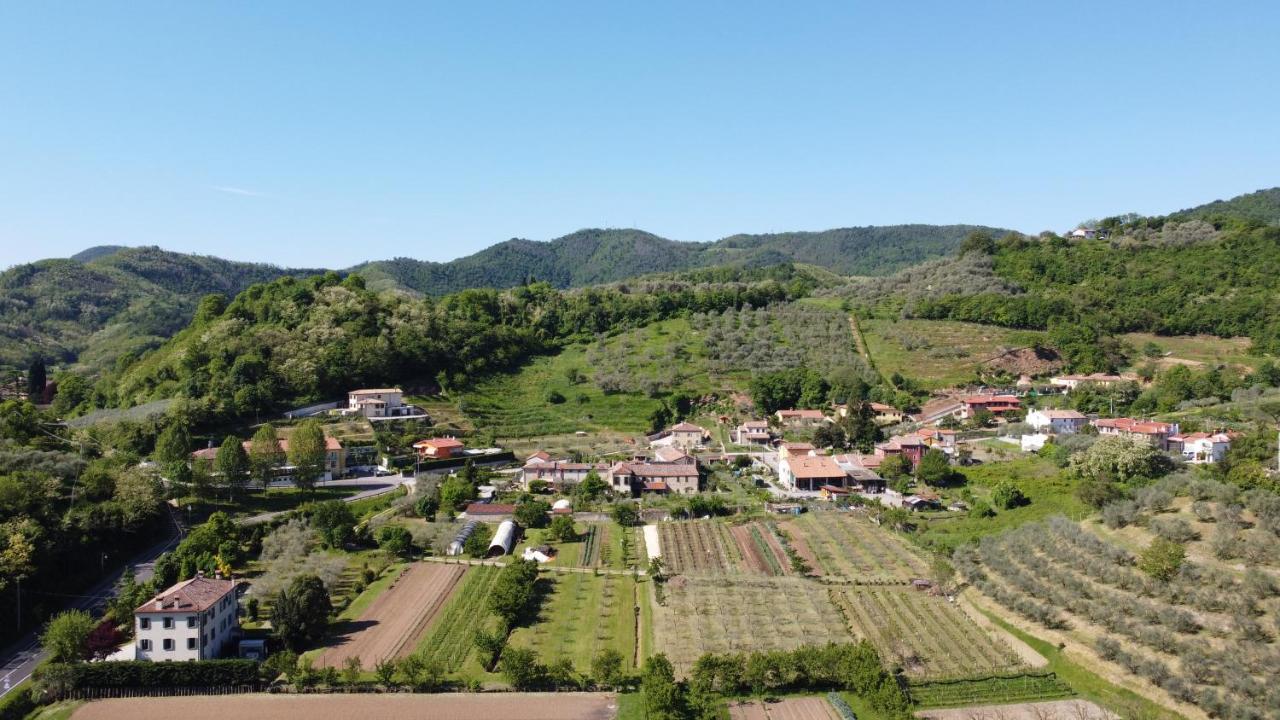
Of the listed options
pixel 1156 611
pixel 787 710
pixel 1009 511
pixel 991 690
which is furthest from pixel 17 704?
pixel 1009 511

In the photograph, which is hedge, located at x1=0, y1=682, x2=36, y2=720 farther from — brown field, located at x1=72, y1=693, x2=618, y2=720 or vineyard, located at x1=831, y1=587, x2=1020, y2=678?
vineyard, located at x1=831, y1=587, x2=1020, y2=678

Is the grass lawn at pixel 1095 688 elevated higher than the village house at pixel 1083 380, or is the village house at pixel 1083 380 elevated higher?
the village house at pixel 1083 380

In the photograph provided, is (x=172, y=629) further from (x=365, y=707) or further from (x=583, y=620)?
(x=583, y=620)

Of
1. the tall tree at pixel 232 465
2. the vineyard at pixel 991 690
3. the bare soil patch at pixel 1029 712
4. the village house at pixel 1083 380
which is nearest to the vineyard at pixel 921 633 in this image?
the vineyard at pixel 991 690

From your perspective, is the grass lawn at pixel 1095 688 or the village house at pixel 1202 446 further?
the village house at pixel 1202 446

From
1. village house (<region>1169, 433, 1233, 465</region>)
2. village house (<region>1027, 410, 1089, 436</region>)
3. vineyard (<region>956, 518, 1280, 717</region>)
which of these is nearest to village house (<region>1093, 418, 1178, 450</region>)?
village house (<region>1169, 433, 1233, 465</region>)

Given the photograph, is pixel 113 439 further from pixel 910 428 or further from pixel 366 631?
pixel 910 428

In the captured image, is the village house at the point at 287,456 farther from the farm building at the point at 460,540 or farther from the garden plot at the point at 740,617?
the garden plot at the point at 740,617
